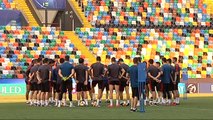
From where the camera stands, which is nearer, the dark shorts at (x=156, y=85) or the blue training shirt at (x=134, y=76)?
the blue training shirt at (x=134, y=76)

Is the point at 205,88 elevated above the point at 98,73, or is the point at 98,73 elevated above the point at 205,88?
the point at 98,73

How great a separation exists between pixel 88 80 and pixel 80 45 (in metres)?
21.0

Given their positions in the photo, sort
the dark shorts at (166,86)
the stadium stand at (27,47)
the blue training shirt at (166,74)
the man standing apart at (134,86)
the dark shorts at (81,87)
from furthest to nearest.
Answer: the stadium stand at (27,47), the dark shorts at (166,86), the blue training shirt at (166,74), the dark shorts at (81,87), the man standing apart at (134,86)

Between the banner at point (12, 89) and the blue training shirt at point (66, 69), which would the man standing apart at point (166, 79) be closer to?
the blue training shirt at point (66, 69)

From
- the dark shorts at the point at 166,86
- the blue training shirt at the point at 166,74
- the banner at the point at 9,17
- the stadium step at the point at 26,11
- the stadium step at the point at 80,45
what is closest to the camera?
the blue training shirt at the point at 166,74

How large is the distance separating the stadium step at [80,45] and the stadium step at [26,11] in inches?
118

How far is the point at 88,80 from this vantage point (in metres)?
30.9

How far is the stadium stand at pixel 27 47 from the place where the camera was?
4747 cm

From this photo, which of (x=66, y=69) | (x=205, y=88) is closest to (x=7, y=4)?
(x=205, y=88)

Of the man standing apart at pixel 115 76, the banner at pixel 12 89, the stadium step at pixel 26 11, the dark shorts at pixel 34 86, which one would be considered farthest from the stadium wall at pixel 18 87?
the man standing apart at pixel 115 76

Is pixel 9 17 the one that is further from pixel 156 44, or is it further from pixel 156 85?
pixel 156 85

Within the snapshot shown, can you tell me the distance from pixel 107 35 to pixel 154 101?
74.5 feet

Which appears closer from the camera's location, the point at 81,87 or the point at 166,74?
the point at 81,87

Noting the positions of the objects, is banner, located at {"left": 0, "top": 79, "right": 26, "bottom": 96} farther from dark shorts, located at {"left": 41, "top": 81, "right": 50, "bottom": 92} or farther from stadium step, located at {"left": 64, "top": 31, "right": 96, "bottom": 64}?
dark shorts, located at {"left": 41, "top": 81, "right": 50, "bottom": 92}
